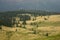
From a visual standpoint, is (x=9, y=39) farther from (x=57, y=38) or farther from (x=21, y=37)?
(x=57, y=38)

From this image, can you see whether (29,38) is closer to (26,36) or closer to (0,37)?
(26,36)

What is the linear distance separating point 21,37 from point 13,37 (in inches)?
109

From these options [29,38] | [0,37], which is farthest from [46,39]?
[0,37]

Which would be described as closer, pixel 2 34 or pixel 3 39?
pixel 3 39

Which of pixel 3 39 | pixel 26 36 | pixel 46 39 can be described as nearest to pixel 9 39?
pixel 3 39

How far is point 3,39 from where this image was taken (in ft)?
234

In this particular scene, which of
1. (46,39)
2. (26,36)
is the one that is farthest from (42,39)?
(26,36)

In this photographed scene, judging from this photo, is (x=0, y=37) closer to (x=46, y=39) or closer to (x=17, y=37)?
(x=17, y=37)

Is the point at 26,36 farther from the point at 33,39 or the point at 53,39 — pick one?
the point at 53,39

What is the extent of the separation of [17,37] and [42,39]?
8.76 m

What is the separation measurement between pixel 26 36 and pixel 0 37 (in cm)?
910

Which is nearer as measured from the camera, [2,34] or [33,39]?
[33,39]

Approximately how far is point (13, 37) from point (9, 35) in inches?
115

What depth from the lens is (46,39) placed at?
70625mm
